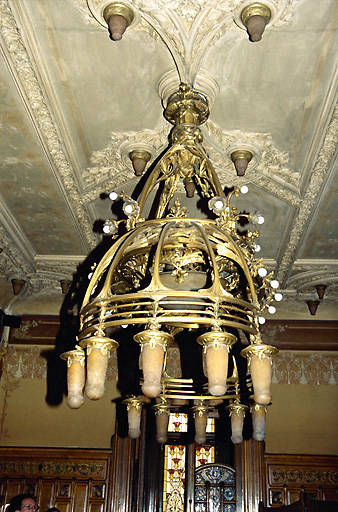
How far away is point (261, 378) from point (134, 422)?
1450 millimetres

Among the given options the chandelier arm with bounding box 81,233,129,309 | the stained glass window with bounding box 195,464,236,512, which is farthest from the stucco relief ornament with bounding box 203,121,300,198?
the stained glass window with bounding box 195,464,236,512

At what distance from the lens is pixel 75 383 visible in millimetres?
2699

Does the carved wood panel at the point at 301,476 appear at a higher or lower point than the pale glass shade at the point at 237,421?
higher

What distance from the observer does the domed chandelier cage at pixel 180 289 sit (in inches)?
99.7

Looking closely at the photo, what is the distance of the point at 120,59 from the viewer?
3547 millimetres

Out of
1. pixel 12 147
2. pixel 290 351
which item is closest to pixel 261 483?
pixel 290 351

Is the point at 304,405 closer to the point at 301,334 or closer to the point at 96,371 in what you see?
the point at 301,334

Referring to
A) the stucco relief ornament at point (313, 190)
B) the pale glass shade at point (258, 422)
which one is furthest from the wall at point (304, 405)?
the pale glass shade at point (258, 422)

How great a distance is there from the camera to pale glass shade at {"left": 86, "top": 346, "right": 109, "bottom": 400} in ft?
8.26

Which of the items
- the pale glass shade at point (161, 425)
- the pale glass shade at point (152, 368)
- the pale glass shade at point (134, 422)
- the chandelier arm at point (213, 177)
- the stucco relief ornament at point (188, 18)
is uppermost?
the stucco relief ornament at point (188, 18)

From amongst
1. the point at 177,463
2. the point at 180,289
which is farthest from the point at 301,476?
the point at 180,289

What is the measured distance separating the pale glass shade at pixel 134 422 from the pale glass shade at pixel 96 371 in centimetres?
118

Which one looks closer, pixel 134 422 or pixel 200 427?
pixel 134 422

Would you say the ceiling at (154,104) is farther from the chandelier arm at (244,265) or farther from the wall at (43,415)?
the wall at (43,415)
